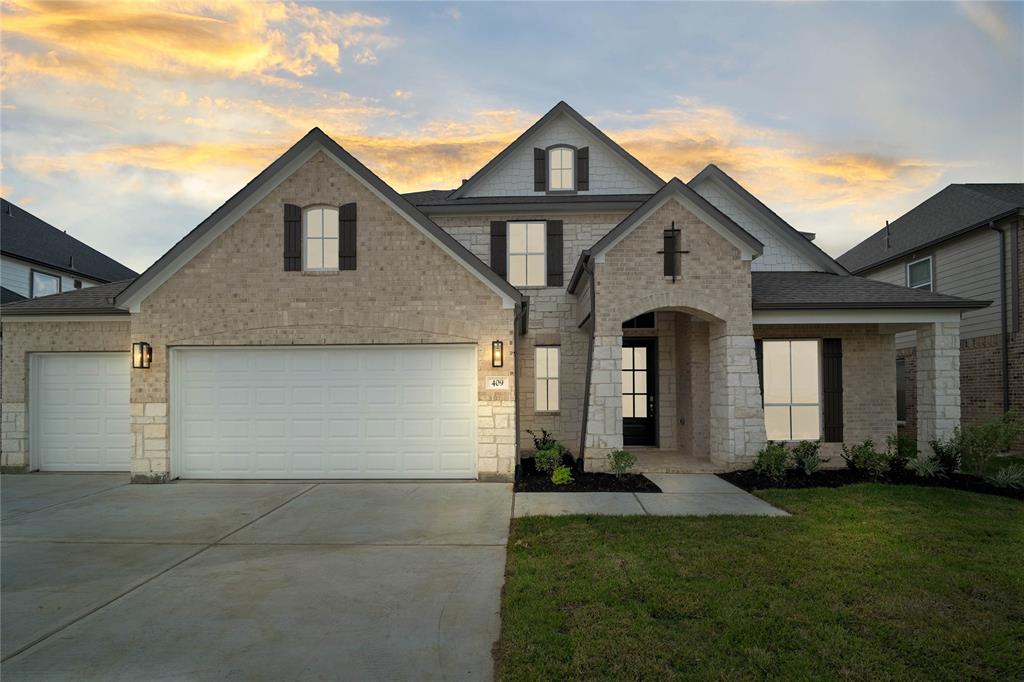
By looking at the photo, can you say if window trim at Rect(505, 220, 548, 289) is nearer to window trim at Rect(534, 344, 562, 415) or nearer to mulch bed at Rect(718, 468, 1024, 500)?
window trim at Rect(534, 344, 562, 415)

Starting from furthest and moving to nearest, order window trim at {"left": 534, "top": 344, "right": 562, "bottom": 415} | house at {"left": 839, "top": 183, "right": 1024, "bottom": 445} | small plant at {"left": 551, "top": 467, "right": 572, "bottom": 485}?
1. house at {"left": 839, "top": 183, "right": 1024, "bottom": 445}
2. window trim at {"left": 534, "top": 344, "right": 562, "bottom": 415}
3. small plant at {"left": 551, "top": 467, "right": 572, "bottom": 485}

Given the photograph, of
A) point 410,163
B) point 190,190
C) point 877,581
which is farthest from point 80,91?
point 877,581

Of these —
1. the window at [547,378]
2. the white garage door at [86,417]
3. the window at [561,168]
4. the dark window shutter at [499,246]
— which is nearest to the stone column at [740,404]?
the window at [547,378]

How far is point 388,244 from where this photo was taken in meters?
10.3

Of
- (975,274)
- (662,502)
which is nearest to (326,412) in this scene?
(662,502)

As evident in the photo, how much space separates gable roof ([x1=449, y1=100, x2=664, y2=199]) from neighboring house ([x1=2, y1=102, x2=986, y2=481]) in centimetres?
392

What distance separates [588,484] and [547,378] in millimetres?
4207

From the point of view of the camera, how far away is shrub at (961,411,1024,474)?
993 cm

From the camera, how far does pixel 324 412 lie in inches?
412

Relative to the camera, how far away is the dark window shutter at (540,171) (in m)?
14.3

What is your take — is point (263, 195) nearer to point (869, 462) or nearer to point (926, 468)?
point (869, 462)

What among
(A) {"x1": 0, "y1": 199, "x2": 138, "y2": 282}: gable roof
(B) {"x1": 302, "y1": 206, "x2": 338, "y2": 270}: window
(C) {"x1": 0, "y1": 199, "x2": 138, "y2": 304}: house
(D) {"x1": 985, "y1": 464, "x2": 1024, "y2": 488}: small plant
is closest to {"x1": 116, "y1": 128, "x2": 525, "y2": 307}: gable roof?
(B) {"x1": 302, "y1": 206, "x2": 338, "y2": 270}: window

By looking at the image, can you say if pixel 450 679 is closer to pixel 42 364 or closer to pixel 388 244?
pixel 388 244

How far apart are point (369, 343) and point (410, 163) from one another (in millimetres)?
9300
